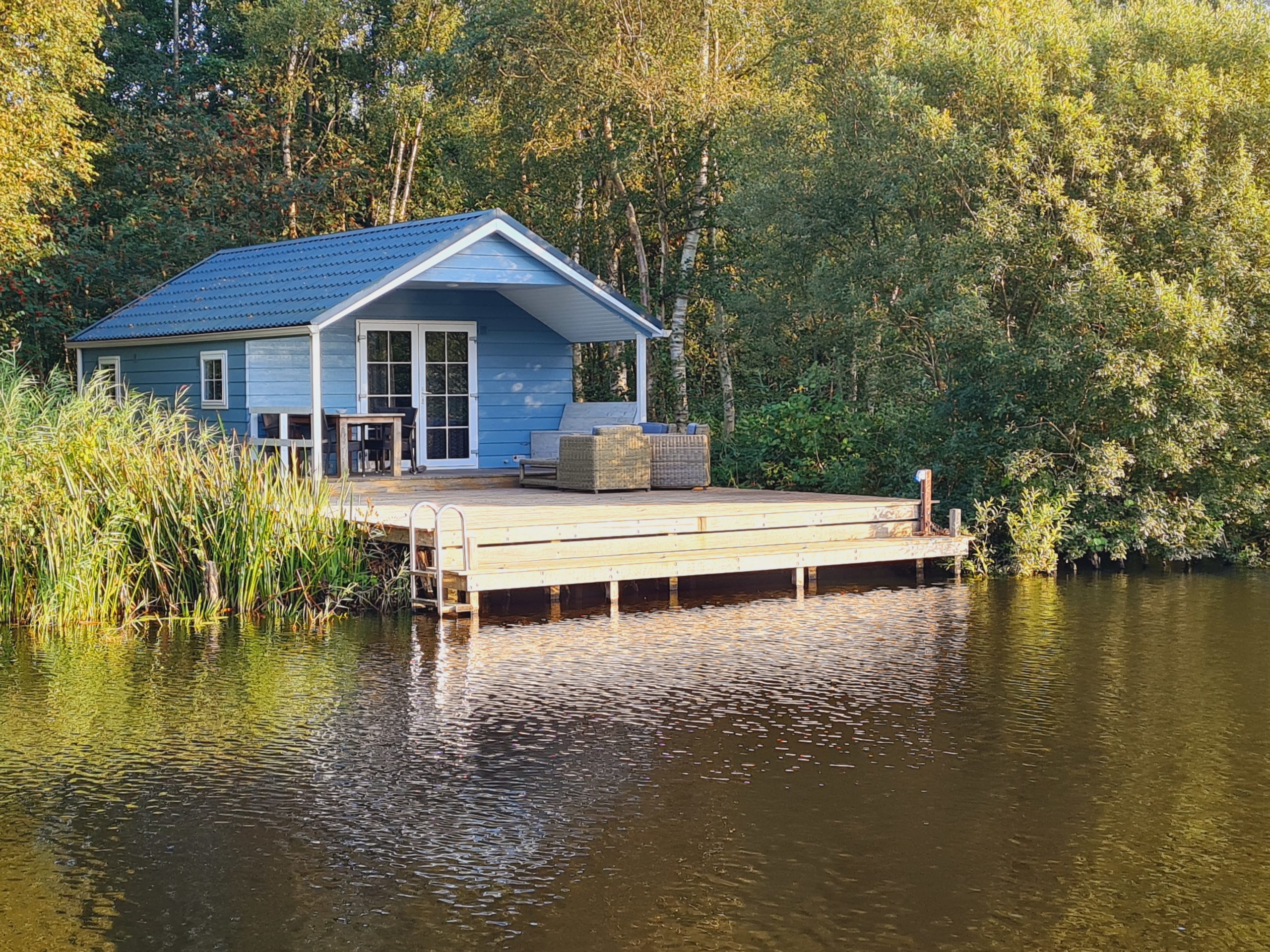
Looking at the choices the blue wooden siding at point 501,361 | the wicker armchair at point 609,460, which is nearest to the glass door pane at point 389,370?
the blue wooden siding at point 501,361

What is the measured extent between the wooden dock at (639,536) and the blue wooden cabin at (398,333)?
214 cm

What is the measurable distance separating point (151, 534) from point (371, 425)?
550 centimetres

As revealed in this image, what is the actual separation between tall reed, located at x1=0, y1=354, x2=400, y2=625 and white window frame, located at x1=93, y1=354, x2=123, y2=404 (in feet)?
23.2

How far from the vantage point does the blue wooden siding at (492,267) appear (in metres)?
16.5

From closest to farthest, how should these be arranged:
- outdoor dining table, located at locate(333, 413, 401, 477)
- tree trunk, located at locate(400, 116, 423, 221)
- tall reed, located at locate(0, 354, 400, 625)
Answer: tall reed, located at locate(0, 354, 400, 625) → outdoor dining table, located at locate(333, 413, 401, 477) → tree trunk, located at locate(400, 116, 423, 221)

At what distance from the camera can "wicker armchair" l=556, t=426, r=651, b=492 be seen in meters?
15.9

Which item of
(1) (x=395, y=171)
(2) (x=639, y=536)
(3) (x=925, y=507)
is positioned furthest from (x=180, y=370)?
(1) (x=395, y=171)

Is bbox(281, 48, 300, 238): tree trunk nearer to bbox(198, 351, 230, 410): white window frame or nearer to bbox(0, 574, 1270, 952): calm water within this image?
bbox(198, 351, 230, 410): white window frame

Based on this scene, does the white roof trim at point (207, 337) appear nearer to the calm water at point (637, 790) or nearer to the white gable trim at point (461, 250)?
the white gable trim at point (461, 250)

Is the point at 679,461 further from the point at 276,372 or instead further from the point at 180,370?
the point at 180,370

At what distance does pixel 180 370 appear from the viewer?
1856cm

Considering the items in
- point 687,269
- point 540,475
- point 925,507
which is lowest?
point 925,507

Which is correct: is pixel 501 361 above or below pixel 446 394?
above

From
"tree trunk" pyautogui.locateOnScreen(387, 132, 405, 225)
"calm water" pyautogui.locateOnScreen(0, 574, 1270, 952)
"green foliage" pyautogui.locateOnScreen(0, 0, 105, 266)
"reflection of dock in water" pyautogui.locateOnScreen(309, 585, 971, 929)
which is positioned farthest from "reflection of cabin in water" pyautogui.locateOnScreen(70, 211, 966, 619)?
"tree trunk" pyautogui.locateOnScreen(387, 132, 405, 225)
